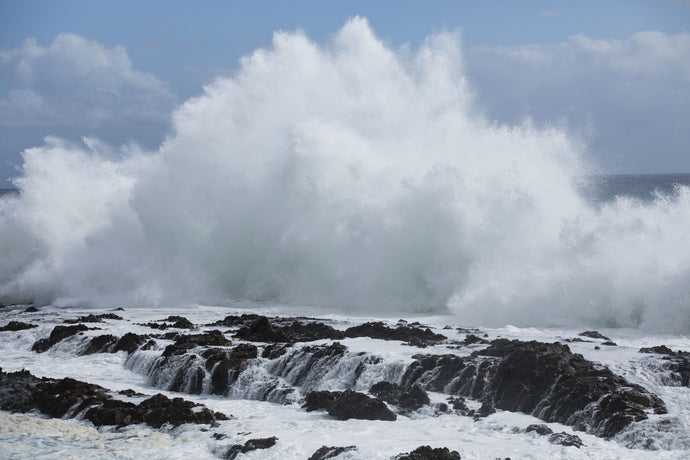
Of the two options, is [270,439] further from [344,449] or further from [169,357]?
[169,357]

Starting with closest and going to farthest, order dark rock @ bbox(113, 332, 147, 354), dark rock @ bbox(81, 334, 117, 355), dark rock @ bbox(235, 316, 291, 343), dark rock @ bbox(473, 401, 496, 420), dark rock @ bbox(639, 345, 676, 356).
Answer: dark rock @ bbox(473, 401, 496, 420) < dark rock @ bbox(639, 345, 676, 356) < dark rock @ bbox(235, 316, 291, 343) < dark rock @ bbox(113, 332, 147, 354) < dark rock @ bbox(81, 334, 117, 355)

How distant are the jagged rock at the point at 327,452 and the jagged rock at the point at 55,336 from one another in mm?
11072

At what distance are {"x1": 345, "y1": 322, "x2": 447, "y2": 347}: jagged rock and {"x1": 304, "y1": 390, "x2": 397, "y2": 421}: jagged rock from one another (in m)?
3.77

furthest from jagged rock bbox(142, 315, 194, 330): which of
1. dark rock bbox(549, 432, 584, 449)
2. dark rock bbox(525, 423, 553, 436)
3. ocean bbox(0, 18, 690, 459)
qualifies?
dark rock bbox(549, 432, 584, 449)

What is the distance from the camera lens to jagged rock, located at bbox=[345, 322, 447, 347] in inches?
663

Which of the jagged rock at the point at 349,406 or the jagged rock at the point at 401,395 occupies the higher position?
the jagged rock at the point at 401,395

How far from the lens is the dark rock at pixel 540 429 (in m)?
10.9

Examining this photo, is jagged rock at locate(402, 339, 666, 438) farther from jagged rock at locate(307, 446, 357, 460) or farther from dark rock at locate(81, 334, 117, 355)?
dark rock at locate(81, 334, 117, 355)

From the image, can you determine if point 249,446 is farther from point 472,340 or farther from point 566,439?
point 472,340

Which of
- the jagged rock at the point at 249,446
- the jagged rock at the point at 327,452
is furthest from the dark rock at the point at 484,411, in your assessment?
the jagged rock at the point at 249,446

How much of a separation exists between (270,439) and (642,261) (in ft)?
43.0

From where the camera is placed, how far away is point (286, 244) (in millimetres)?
27672

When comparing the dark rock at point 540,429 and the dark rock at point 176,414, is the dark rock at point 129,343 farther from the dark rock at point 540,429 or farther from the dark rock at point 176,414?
the dark rock at point 540,429

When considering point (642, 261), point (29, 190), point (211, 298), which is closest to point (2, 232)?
point (29, 190)
